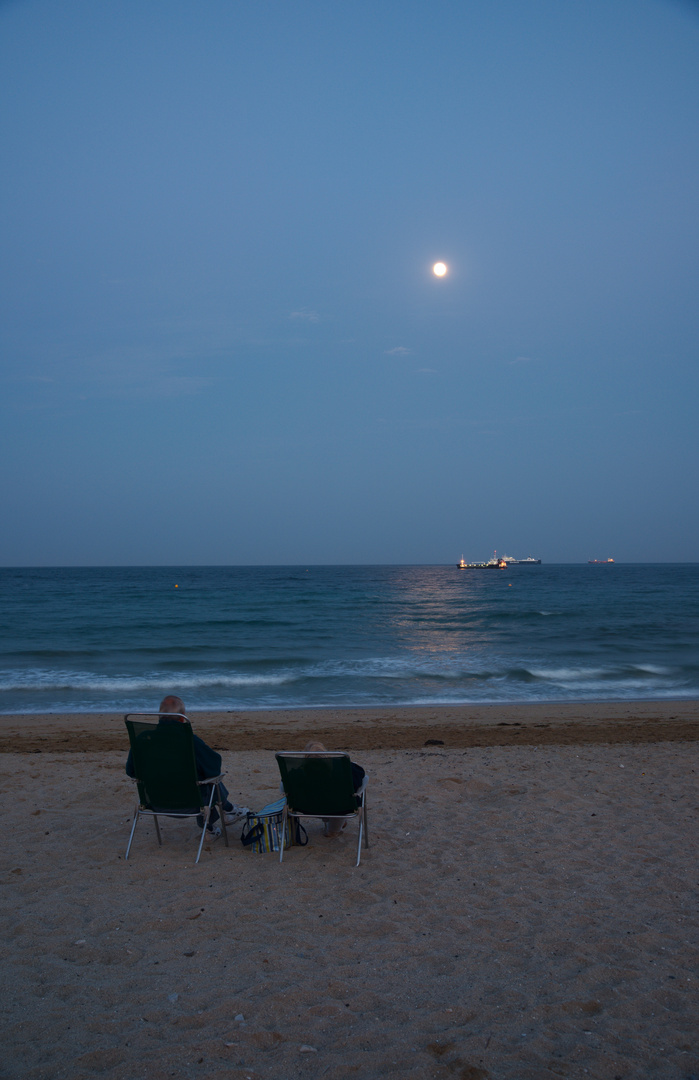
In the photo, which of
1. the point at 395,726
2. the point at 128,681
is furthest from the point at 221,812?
the point at 128,681

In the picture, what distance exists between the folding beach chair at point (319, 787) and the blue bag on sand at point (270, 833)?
0.56ft

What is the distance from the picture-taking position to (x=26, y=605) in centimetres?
4059

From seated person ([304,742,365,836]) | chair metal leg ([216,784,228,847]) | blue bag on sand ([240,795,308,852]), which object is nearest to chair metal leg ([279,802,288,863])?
blue bag on sand ([240,795,308,852])

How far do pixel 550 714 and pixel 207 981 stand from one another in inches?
397

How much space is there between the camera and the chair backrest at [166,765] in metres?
4.78

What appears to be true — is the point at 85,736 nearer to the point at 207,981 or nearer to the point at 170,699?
the point at 170,699

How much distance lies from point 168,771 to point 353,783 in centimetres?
139

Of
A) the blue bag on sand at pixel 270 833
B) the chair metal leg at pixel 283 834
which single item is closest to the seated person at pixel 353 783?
the blue bag on sand at pixel 270 833

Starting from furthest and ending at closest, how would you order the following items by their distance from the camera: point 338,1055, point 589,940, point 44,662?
point 44,662, point 589,940, point 338,1055

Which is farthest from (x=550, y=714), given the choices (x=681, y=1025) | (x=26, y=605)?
(x=26, y=605)

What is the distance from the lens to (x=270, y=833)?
5055 millimetres

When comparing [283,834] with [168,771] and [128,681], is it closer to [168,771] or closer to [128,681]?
[168,771]

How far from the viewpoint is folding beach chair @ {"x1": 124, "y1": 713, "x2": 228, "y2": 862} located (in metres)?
4.79

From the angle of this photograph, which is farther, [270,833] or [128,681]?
[128,681]
